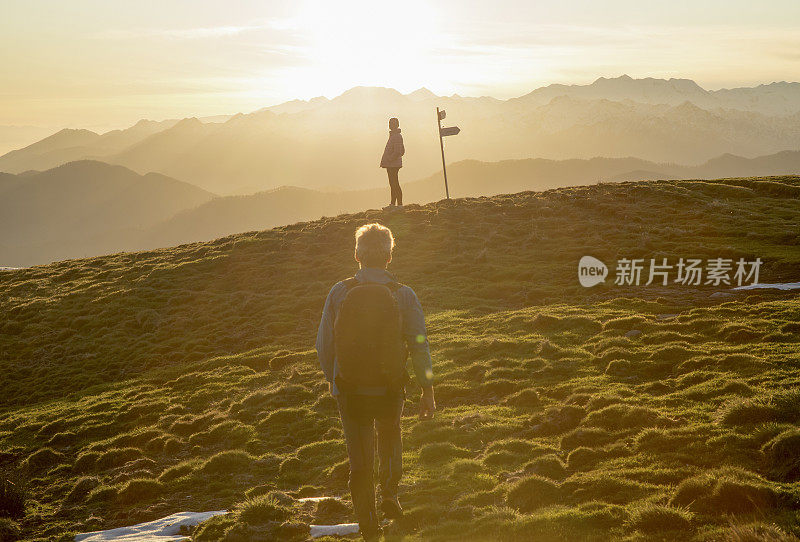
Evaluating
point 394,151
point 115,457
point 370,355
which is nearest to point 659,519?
point 370,355

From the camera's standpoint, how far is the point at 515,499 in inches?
376

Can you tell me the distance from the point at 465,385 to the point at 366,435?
382 inches

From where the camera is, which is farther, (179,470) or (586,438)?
(179,470)

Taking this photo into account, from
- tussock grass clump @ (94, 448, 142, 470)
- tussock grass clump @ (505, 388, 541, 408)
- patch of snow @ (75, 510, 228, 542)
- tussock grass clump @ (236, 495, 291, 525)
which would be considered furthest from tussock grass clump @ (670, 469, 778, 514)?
tussock grass clump @ (94, 448, 142, 470)

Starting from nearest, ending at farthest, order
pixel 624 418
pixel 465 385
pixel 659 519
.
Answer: pixel 659 519 < pixel 624 418 < pixel 465 385

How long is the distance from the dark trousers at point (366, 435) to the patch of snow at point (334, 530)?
5.89 ft

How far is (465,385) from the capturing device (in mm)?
17125

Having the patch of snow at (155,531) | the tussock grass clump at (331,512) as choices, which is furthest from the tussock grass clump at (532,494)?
the patch of snow at (155,531)

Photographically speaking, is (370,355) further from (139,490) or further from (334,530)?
(139,490)

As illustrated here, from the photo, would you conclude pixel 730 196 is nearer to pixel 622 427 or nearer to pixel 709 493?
pixel 622 427

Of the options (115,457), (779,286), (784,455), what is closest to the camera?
(784,455)

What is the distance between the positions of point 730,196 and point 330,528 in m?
43.6

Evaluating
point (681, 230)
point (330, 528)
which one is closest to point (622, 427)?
point (330, 528)

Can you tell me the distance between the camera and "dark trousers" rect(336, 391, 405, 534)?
760cm
